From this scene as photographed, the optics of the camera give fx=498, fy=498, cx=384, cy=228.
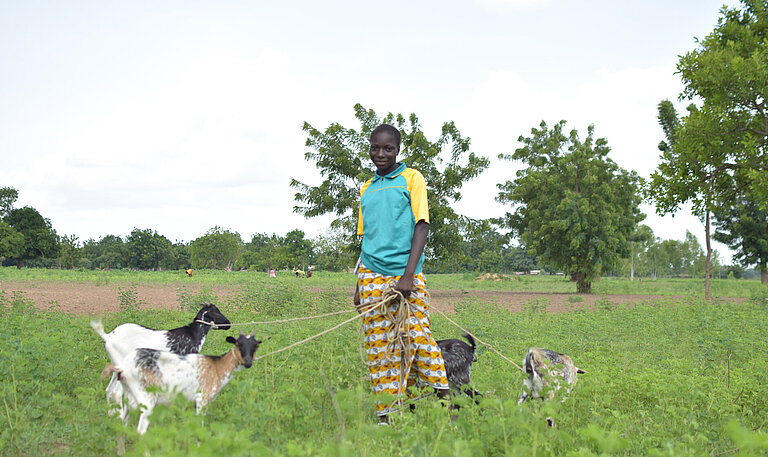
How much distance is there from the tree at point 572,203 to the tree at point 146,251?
81.4 m

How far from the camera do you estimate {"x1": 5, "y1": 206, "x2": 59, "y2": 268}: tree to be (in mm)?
65312

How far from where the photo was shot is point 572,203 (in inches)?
1048

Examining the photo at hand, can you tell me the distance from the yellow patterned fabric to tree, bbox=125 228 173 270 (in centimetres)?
9794

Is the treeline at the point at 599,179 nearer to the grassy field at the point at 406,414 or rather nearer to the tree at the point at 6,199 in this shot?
the grassy field at the point at 406,414

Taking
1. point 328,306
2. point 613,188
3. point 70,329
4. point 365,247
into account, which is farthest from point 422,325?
point 613,188

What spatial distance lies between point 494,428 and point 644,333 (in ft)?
30.3

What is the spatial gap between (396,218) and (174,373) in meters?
2.05

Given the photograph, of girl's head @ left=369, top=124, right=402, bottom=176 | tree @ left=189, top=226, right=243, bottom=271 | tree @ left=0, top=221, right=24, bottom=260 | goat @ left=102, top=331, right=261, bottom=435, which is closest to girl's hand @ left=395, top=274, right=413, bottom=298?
girl's head @ left=369, top=124, right=402, bottom=176

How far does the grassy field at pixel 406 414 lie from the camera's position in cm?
285

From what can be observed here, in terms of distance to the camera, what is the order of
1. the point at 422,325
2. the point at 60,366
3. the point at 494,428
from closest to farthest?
1. the point at 494,428
2. the point at 422,325
3. the point at 60,366

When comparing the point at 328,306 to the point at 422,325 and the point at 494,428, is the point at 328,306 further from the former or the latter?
the point at 494,428

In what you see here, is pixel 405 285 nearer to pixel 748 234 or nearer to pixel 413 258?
pixel 413 258

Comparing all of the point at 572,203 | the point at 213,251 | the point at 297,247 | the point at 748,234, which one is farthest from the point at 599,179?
the point at 213,251

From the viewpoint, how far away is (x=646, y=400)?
224 inches
